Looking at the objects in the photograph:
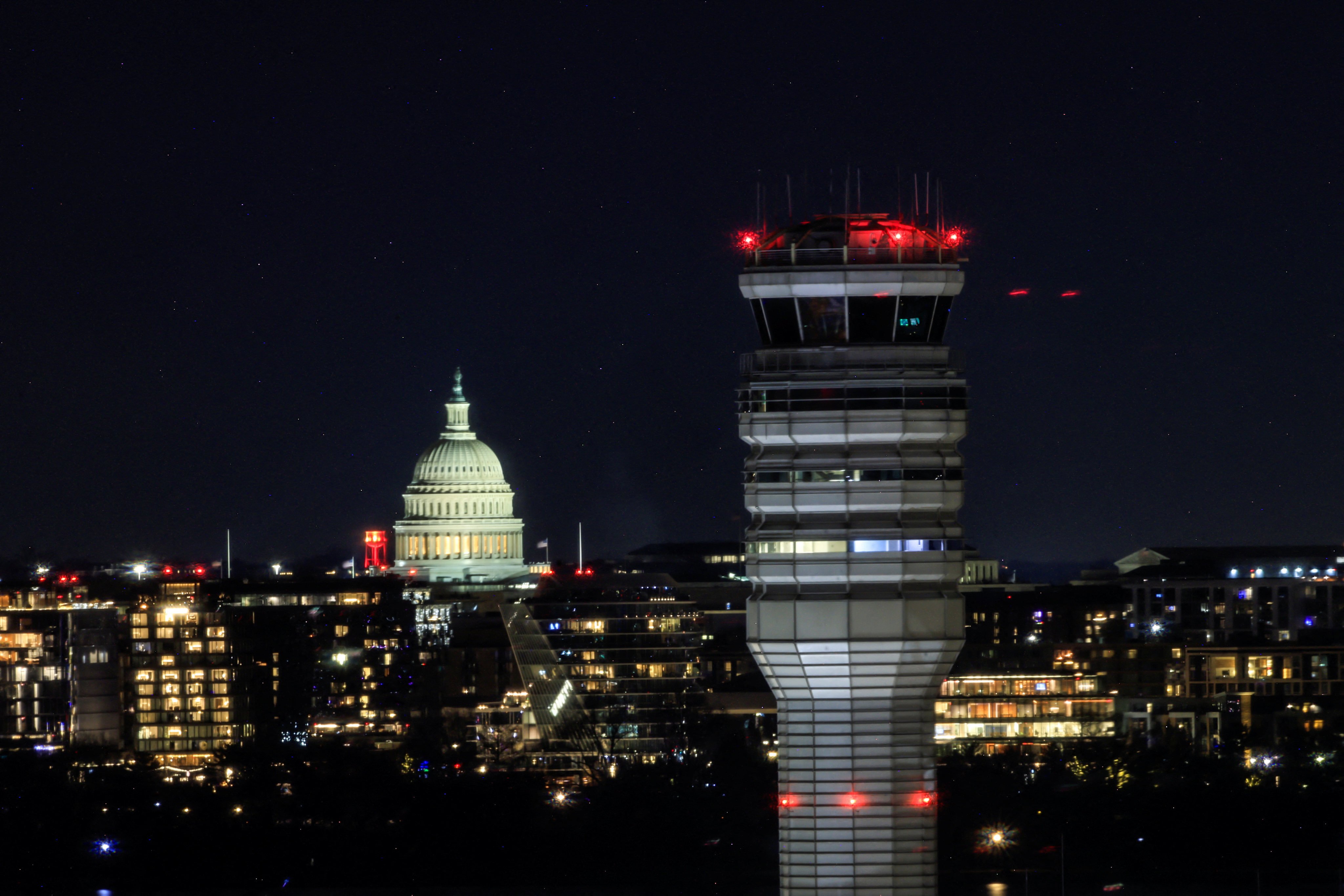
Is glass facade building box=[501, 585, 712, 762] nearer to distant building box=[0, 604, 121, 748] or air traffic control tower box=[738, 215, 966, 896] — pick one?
distant building box=[0, 604, 121, 748]

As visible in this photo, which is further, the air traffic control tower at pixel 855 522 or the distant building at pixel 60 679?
the distant building at pixel 60 679

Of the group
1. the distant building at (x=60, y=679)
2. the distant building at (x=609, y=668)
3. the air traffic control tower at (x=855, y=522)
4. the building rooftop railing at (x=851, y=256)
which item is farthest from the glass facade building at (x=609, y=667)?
the building rooftop railing at (x=851, y=256)

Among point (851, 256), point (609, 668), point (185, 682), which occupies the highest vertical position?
point (851, 256)

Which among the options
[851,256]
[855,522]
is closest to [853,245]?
[851,256]

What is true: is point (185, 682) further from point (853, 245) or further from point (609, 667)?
point (853, 245)

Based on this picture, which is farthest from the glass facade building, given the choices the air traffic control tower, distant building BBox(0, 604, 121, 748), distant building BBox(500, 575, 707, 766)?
the air traffic control tower

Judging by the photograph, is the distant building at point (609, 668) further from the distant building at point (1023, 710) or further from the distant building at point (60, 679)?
the distant building at point (60, 679)
